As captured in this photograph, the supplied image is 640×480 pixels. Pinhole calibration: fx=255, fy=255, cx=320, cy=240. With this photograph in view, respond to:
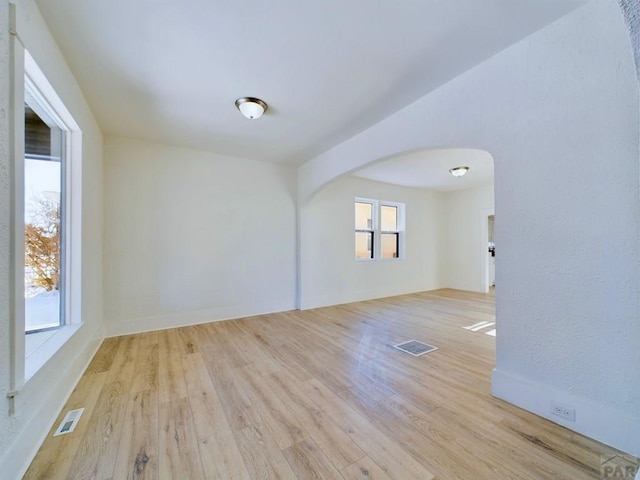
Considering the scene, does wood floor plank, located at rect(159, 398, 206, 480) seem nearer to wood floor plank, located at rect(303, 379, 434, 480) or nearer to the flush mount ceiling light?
wood floor plank, located at rect(303, 379, 434, 480)

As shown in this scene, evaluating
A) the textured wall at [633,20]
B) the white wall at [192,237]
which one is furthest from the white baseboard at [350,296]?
the textured wall at [633,20]

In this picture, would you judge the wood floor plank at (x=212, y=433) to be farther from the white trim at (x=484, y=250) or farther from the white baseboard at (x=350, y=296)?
the white trim at (x=484, y=250)

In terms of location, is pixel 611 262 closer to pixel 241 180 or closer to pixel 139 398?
pixel 139 398

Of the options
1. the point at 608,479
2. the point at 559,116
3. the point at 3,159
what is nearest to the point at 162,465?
the point at 3,159

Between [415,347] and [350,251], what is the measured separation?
2564 mm

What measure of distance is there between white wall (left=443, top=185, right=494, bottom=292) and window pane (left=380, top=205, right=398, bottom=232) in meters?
1.78

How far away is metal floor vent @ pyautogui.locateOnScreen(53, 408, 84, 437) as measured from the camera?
157 centimetres

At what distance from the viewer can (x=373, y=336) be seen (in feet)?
10.7

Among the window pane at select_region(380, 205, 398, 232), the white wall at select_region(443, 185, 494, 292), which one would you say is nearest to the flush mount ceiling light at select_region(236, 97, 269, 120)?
the window pane at select_region(380, 205, 398, 232)

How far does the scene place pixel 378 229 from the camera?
572 cm

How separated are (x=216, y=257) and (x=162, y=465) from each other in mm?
2864

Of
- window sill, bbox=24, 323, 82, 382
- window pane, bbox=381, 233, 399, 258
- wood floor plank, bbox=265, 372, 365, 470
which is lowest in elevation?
wood floor plank, bbox=265, 372, 365, 470

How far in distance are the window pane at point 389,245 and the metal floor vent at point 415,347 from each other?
3.02 m

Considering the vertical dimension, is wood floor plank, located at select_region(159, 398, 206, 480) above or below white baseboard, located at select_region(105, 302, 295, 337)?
below
